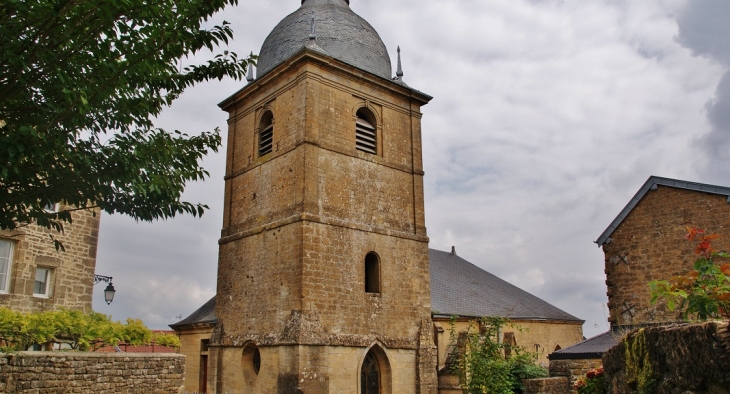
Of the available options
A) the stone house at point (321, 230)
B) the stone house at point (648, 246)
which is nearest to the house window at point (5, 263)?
the stone house at point (321, 230)

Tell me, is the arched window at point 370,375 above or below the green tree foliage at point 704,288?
below

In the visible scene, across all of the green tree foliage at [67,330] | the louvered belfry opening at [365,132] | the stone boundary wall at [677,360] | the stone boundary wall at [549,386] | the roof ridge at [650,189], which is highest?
the louvered belfry opening at [365,132]

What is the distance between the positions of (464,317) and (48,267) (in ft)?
40.1

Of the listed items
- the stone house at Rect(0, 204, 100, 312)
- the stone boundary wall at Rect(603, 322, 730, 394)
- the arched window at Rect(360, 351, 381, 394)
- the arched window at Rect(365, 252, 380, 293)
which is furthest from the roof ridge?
the stone house at Rect(0, 204, 100, 312)

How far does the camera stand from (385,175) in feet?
57.3

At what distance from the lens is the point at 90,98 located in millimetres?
5824

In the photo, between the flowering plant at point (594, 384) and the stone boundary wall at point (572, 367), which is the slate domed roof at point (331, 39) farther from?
the flowering plant at point (594, 384)

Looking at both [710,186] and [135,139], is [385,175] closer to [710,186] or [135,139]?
[710,186]

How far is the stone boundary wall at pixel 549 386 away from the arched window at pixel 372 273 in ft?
15.6

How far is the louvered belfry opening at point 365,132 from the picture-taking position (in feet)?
56.9

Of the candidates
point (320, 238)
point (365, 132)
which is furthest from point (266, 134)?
point (320, 238)

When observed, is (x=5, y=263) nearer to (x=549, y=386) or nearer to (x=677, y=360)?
(x=549, y=386)

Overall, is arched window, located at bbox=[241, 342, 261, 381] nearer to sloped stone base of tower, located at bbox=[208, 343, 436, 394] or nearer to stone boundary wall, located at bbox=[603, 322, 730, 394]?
sloped stone base of tower, located at bbox=[208, 343, 436, 394]

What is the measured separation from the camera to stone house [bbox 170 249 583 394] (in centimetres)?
1812
